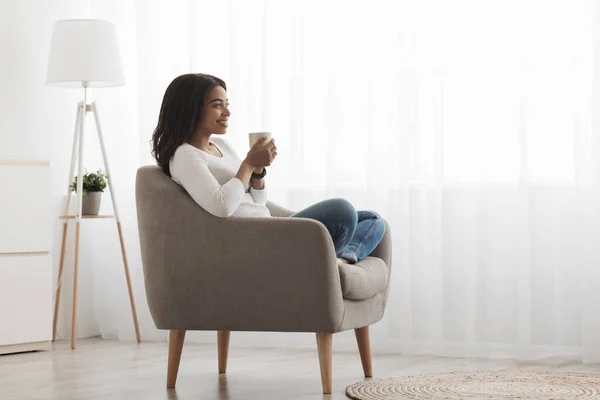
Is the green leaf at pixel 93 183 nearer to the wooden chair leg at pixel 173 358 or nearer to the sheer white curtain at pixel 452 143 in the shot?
the sheer white curtain at pixel 452 143

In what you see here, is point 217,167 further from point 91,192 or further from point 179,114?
point 91,192

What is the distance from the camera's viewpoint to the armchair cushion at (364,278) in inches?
117

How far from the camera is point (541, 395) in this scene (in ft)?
9.25

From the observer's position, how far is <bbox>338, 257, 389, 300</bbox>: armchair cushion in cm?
297

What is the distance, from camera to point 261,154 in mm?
2990

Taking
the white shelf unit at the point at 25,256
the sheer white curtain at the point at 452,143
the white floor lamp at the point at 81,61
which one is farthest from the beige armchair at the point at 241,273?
the white floor lamp at the point at 81,61

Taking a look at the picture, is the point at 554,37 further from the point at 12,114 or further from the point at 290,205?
the point at 12,114

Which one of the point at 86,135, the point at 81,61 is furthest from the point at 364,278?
the point at 86,135

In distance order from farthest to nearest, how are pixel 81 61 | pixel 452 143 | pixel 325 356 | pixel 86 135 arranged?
pixel 86 135, pixel 81 61, pixel 452 143, pixel 325 356

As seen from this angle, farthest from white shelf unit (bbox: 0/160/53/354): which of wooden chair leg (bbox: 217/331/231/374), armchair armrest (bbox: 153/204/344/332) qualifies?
armchair armrest (bbox: 153/204/344/332)

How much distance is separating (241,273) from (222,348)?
60 centimetres

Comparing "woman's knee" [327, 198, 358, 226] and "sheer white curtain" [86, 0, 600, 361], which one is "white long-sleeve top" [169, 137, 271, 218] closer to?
"woman's knee" [327, 198, 358, 226]

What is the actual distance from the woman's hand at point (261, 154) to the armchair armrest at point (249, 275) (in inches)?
7.2

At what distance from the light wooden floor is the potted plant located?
662 millimetres
